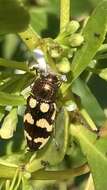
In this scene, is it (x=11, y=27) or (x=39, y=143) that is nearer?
(x=11, y=27)

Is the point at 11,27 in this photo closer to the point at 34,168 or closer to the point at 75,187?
the point at 34,168

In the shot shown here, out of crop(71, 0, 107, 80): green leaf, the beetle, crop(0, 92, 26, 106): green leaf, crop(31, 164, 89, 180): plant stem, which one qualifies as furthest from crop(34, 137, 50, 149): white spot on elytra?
crop(71, 0, 107, 80): green leaf

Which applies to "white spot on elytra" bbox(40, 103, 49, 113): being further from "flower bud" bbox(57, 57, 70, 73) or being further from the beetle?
"flower bud" bbox(57, 57, 70, 73)

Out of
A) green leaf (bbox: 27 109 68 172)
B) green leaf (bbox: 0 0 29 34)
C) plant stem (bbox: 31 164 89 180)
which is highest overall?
green leaf (bbox: 0 0 29 34)

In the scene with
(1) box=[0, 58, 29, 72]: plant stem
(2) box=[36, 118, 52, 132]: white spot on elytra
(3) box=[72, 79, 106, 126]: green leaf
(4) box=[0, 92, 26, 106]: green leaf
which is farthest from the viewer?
(3) box=[72, 79, 106, 126]: green leaf

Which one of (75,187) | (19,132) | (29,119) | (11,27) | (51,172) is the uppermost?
(11,27)

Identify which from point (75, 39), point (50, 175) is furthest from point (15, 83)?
point (50, 175)

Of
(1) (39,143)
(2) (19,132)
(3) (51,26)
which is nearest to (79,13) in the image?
(3) (51,26)
